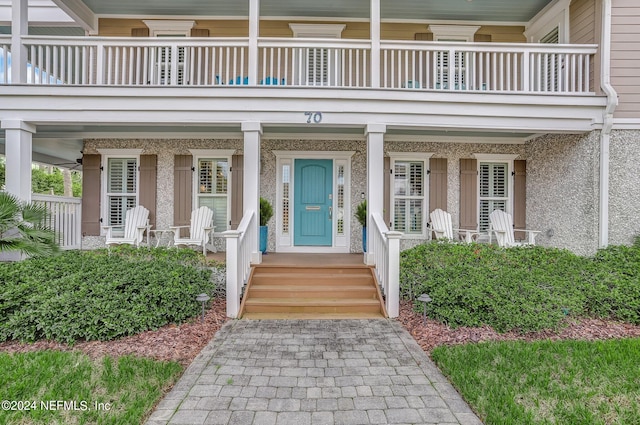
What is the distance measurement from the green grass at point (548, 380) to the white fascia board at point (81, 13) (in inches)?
346

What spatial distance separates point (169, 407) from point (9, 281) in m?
3.08

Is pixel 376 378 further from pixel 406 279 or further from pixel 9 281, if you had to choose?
pixel 9 281

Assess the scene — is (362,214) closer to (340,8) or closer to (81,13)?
(340,8)

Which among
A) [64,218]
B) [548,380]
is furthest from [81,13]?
[548,380]

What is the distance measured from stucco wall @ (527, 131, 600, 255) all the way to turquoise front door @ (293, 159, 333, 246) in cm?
444

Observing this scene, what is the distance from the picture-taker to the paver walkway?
234 centimetres

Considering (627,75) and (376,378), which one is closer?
(376,378)

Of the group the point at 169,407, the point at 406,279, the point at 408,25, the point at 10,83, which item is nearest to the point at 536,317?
the point at 406,279

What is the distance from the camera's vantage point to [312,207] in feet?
24.0

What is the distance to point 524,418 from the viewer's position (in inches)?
89.4

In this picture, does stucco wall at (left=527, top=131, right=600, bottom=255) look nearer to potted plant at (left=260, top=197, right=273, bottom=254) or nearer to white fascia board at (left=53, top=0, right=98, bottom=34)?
potted plant at (left=260, top=197, right=273, bottom=254)

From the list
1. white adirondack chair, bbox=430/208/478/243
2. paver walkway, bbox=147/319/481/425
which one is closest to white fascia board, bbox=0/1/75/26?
paver walkway, bbox=147/319/481/425

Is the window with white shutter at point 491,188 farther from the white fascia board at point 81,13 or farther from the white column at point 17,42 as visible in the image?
the white fascia board at point 81,13

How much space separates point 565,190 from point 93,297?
7.87 meters
